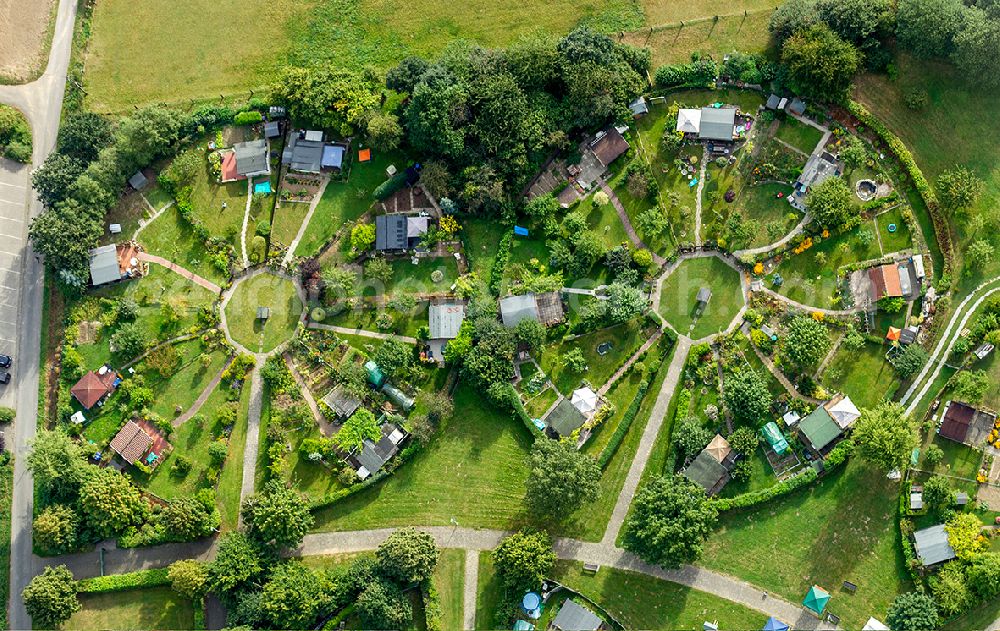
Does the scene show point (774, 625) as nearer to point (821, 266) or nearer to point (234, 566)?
point (821, 266)

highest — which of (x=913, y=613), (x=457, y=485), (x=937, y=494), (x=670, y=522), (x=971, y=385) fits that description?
(x=971, y=385)

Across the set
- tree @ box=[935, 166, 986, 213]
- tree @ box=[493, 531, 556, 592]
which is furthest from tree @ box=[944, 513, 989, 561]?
tree @ box=[493, 531, 556, 592]

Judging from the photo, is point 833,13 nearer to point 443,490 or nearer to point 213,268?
point 443,490

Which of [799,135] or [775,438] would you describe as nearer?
[775,438]

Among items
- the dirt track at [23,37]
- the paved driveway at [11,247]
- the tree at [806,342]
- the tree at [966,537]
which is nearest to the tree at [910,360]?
the tree at [806,342]

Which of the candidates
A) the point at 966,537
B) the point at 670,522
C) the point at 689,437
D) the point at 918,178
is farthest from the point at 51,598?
the point at 918,178

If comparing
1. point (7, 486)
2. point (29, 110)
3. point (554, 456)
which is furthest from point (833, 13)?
point (7, 486)
